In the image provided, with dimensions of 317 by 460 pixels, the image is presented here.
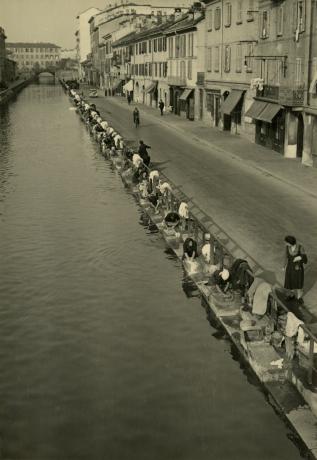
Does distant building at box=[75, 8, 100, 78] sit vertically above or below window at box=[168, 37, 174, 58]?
above

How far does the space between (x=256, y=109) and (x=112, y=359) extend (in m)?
28.6

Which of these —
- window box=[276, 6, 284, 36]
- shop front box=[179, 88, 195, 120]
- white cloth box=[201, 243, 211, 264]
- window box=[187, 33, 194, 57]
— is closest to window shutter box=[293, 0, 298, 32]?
window box=[276, 6, 284, 36]

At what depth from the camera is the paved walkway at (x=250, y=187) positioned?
725 inches

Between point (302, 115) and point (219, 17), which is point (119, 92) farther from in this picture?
point (302, 115)

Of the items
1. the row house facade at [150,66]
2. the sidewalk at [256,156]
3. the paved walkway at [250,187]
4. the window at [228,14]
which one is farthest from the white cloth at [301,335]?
the row house facade at [150,66]

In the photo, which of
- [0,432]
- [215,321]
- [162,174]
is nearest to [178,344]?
[215,321]

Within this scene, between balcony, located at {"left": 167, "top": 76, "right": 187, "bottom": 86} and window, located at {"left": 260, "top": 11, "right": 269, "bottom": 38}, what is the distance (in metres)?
22.1

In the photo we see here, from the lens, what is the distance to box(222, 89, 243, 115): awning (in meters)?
43.3

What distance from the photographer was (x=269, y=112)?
35906mm

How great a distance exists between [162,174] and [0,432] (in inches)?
811

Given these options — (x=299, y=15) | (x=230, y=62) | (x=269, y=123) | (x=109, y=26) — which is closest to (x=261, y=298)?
(x=299, y=15)

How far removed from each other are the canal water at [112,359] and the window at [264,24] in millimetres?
19345

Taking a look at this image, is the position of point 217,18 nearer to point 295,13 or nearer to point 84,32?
point 295,13

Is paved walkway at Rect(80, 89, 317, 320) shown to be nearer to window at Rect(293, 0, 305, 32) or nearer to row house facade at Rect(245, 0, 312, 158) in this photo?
row house facade at Rect(245, 0, 312, 158)
